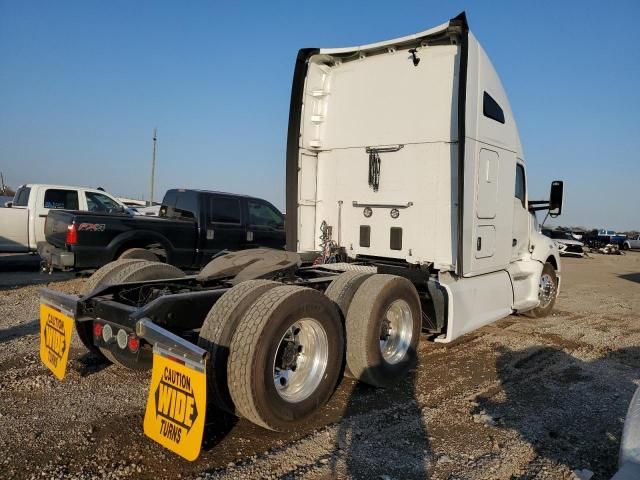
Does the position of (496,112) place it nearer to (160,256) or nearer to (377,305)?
(377,305)

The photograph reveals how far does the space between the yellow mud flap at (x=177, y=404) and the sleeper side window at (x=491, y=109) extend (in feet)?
14.5

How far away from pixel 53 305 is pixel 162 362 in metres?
1.53

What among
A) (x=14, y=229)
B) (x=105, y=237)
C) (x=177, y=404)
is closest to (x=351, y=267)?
(x=177, y=404)

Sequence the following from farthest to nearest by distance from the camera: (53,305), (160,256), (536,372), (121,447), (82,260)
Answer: (160,256)
(82,260)
(536,372)
(53,305)
(121,447)

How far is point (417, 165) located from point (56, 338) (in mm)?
4165

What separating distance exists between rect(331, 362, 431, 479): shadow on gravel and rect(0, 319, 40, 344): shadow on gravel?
13.4 feet

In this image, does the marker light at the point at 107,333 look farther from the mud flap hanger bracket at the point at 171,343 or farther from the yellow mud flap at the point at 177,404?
the yellow mud flap at the point at 177,404

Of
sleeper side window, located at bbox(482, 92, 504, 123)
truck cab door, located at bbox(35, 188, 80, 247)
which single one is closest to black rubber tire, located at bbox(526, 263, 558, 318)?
sleeper side window, located at bbox(482, 92, 504, 123)

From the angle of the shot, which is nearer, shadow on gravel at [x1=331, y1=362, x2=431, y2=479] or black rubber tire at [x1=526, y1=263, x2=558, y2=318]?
shadow on gravel at [x1=331, y1=362, x2=431, y2=479]

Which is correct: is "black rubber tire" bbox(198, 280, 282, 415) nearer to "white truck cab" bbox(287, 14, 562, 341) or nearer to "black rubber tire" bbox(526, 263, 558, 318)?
"white truck cab" bbox(287, 14, 562, 341)

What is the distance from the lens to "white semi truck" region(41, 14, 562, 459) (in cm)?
339

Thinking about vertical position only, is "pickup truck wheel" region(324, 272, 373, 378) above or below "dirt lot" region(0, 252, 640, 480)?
above

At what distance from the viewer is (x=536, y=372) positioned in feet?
17.9

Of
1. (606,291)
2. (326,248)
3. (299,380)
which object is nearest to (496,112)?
(326,248)
